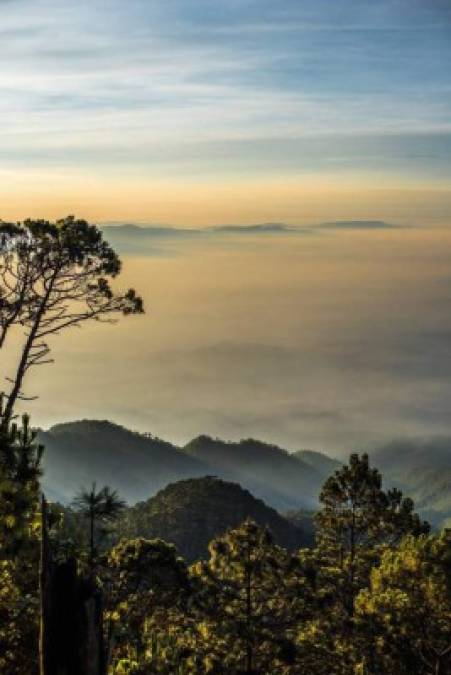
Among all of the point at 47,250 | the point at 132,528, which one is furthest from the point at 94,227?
the point at 132,528

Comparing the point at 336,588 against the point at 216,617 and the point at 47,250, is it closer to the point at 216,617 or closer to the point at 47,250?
the point at 216,617

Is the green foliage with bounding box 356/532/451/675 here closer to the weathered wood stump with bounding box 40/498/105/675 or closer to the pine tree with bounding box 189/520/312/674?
the pine tree with bounding box 189/520/312/674

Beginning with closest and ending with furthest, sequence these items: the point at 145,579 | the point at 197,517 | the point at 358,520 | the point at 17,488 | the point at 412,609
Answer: the point at 17,488, the point at 412,609, the point at 145,579, the point at 358,520, the point at 197,517

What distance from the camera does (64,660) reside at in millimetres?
9820

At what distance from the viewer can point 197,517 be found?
180 m

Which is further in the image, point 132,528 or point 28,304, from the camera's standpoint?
point 132,528

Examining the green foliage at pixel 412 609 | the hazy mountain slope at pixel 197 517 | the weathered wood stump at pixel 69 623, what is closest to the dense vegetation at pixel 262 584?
the green foliage at pixel 412 609

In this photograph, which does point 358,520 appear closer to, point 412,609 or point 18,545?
point 412,609

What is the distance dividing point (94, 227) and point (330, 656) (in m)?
26.7

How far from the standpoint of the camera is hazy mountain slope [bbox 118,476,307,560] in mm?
170875

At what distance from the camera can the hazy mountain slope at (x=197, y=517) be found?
170875mm

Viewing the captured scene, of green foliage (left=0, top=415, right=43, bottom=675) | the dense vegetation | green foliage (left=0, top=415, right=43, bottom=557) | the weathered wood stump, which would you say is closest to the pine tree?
the dense vegetation

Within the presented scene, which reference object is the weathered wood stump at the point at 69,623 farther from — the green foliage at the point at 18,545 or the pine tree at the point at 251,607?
the pine tree at the point at 251,607

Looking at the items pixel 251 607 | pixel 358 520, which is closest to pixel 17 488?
pixel 251 607
